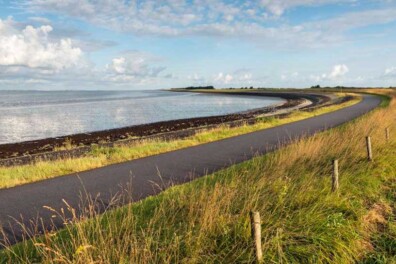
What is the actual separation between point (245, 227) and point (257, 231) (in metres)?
0.77

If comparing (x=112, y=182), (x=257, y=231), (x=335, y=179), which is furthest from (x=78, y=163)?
(x=257, y=231)

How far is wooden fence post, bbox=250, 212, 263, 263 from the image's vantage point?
200 inches

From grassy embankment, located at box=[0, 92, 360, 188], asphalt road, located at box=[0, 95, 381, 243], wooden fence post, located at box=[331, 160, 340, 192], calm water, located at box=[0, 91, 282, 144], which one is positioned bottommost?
calm water, located at box=[0, 91, 282, 144]

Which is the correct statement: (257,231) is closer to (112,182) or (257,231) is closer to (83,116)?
(112,182)

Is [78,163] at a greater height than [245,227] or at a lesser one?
lesser

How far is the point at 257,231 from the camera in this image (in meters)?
5.14

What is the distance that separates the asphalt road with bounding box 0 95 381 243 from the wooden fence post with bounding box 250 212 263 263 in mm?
2924

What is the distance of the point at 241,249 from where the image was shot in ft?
18.5

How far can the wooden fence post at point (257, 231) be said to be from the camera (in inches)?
200

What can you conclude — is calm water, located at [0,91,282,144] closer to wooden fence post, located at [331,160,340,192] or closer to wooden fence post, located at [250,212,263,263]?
wooden fence post, located at [331,160,340,192]

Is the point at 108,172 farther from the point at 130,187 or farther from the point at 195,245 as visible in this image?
the point at 195,245

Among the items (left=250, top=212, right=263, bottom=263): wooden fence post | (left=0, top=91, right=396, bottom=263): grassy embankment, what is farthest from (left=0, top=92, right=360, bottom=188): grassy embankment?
(left=250, top=212, right=263, bottom=263): wooden fence post

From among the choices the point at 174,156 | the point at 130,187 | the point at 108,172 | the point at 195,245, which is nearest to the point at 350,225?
the point at 195,245

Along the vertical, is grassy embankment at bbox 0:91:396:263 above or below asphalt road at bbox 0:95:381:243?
above
